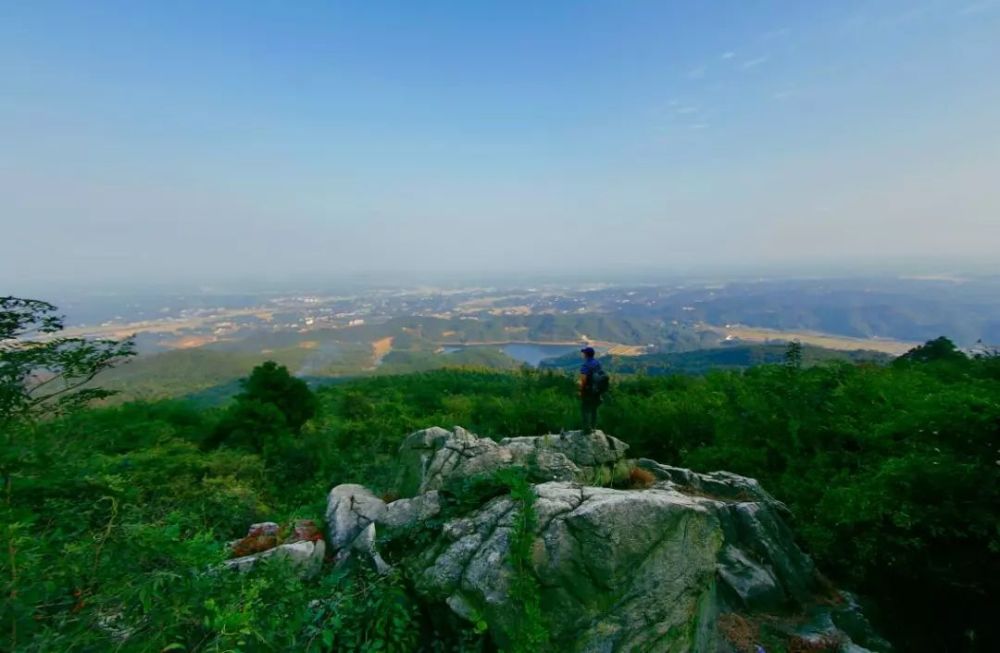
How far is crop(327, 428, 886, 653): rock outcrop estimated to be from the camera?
598cm

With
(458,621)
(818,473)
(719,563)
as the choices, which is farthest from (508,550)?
(818,473)

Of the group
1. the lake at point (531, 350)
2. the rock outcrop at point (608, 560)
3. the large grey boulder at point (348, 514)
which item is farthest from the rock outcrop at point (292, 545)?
the lake at point (531, 350)

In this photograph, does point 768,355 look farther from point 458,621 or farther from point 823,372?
point 458,621

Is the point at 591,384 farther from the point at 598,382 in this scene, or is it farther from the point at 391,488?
the point at 391,488

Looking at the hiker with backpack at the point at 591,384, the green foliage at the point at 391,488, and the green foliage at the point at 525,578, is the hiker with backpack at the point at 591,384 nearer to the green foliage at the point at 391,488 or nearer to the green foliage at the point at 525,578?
the green foliage at the point at 391,488

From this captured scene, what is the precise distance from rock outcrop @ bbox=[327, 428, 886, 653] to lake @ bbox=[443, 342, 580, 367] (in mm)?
88715

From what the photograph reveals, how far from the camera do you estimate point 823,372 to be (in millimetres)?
16844

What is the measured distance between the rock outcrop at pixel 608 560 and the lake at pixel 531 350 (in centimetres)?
8871

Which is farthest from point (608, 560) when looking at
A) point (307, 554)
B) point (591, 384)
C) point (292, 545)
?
point (292, 545)

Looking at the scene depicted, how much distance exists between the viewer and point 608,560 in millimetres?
6152

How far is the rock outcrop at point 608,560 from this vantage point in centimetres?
598

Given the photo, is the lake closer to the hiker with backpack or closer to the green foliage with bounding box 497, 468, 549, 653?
the hiker with backpack

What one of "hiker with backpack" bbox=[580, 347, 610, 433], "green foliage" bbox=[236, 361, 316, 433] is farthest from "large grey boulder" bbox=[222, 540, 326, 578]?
"green foliage" bbox=[236, 361, 316, 433]

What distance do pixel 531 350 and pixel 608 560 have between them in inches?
4392
